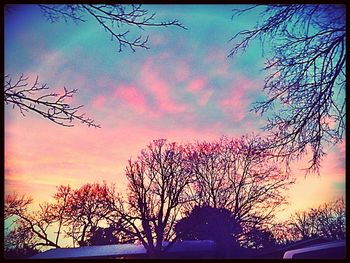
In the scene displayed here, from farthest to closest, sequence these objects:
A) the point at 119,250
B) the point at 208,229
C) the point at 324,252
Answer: the point at 208,229
the point at 119,250
the point at 324,252

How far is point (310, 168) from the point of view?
4074 mm

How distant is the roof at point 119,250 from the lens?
14.0m

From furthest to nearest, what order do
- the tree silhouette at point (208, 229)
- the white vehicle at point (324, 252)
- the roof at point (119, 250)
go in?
the tree silhouette at point (208, 229), the roof at point (119, 250), the white vehicle at point (324, 252)

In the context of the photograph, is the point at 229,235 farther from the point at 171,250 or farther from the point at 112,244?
the point at 112,244

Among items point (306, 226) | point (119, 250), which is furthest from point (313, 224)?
point (119, 250)

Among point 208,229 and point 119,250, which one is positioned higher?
point 208,229

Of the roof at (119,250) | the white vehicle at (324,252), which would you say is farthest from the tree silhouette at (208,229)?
the white vehicle at (324,252)

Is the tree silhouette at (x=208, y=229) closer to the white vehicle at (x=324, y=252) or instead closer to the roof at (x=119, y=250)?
the roof at (x=119, y=250)

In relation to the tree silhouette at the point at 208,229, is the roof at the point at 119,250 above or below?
below

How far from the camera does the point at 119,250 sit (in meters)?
14.6

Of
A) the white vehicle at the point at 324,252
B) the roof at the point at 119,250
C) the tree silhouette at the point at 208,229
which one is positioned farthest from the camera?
the tree silhouette at the point at 208,229

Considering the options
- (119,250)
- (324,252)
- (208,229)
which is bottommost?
(119,250)

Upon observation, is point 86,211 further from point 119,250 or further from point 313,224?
point 313,224

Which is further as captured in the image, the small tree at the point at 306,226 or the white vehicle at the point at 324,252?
the small tree at the point at 306,226
